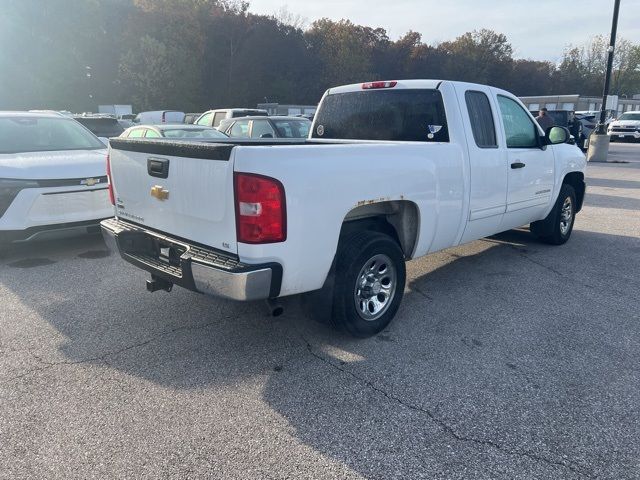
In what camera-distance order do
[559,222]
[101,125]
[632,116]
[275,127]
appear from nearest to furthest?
[559,222] → [275,127] → [101,125] → [632,116]

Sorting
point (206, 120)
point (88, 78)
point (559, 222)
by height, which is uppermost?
point (88, 78)

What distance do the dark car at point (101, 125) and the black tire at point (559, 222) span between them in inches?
407

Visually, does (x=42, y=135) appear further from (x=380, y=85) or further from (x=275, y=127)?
(x=275, y=127)

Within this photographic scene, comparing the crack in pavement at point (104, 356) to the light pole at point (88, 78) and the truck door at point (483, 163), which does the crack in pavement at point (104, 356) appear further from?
the light pole at point (88, 78)

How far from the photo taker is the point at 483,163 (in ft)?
15.5

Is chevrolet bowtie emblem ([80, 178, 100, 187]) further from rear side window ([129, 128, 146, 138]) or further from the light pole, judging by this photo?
the light pole

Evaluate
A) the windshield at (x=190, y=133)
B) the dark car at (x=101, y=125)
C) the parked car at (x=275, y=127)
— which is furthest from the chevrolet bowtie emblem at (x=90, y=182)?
the dark car at (x=101, y=125)

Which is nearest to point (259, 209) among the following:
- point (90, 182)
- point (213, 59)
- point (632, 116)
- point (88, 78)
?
point (90, 182)

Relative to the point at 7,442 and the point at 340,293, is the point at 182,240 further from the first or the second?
the point at 7,442

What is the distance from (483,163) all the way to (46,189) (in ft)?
15.6

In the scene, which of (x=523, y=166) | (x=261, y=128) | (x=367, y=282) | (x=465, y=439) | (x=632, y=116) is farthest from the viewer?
(x=632, y=116)

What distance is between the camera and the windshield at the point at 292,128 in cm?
1168

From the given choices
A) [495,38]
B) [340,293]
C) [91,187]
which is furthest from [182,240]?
[495,38]

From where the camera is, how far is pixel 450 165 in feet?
14.1
